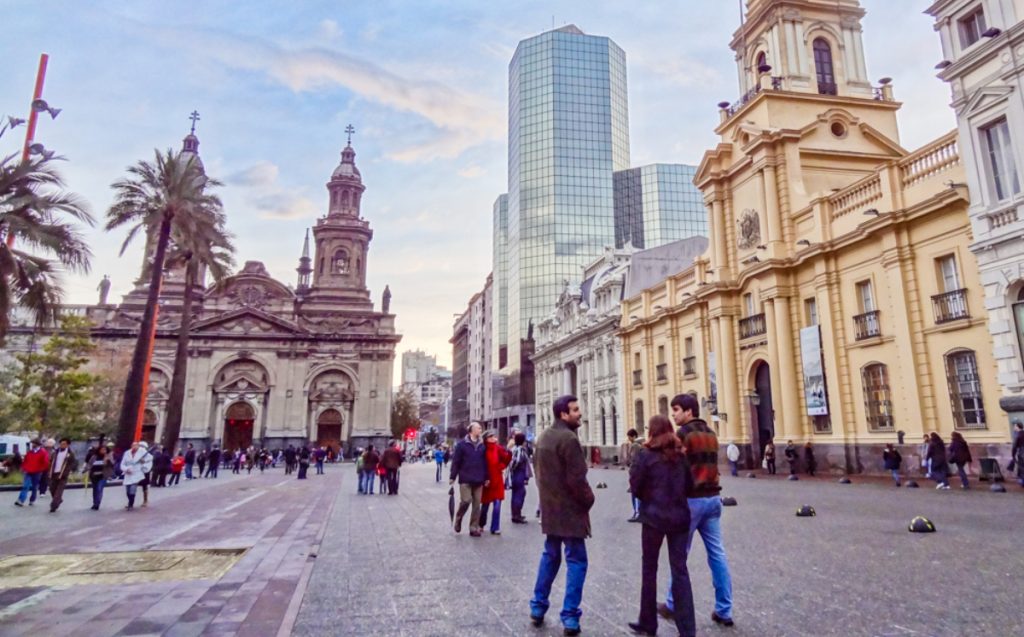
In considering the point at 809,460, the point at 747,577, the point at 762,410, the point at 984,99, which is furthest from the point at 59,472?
the point at 762,410

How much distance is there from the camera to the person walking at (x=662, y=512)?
4.41 meters

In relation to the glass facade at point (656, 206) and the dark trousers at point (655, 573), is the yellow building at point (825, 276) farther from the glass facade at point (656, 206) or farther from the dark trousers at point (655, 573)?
the glass facade at point (656, 206)

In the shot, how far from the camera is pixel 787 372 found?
24.9 metres

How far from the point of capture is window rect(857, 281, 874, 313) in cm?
2194

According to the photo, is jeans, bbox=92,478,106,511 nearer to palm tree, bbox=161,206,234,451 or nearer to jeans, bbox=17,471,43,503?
jeans, bbox=17,471,43,503

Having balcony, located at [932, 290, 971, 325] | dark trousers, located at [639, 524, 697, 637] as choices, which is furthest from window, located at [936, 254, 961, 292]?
dark trousers, located at [639, 524, 697, 637]

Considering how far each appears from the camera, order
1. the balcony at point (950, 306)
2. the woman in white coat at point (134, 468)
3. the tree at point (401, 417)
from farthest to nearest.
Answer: the tree at point (401, 417)
the balcony at point (950, 306)
the woman in white coat at point (134, 468)

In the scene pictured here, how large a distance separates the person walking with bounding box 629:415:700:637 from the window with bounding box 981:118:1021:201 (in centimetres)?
1642

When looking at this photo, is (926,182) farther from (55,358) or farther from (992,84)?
(55,358)

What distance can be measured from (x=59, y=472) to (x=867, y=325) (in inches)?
970

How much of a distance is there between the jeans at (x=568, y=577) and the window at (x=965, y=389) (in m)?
18.2

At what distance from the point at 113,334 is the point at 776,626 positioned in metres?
66.7

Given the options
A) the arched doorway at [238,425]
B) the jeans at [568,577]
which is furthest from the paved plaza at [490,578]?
the arched doorway at [238,425]

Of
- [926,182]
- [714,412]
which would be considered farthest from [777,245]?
[714,412]
